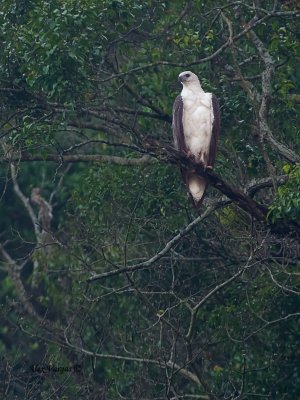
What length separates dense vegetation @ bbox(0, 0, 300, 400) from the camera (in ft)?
35.6

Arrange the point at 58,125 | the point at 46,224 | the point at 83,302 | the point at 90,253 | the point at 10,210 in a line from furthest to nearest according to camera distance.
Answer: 1. the point at 10,210
2. the point at 46,224
3. the point at 90,253
4. the point at 83,302
5. the point at 58,125

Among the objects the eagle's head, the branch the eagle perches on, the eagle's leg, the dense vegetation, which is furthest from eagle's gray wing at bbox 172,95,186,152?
the branch the eagle perches on

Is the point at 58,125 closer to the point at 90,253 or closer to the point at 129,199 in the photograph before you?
the point at 129,199

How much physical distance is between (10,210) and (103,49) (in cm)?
717

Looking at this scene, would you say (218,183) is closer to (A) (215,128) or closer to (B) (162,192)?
(A) (215,128)

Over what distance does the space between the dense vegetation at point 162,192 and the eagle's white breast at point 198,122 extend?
0.32m

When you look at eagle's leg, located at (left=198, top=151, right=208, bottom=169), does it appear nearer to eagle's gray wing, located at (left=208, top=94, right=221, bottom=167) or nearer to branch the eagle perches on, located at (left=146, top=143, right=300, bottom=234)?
eagle's gray wing, located at (left=208, top=94, right=221, bottom=167)

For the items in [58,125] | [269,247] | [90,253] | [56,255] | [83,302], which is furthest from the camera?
[56,255]

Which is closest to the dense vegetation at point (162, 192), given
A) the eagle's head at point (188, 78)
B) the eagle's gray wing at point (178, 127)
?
the eagle's head at point (188, 78)

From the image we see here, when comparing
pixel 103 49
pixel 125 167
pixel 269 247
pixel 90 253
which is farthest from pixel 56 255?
pixel 269 247

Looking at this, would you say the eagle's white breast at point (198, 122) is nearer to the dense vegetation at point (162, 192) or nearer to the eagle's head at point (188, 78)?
the eagle's head at point (188, 78)

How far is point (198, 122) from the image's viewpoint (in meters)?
11.4

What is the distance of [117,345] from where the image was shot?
538 inches

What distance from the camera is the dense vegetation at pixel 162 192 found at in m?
10.9
